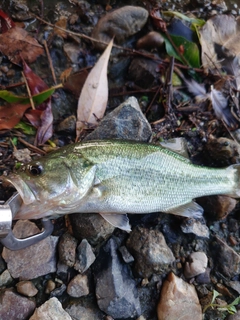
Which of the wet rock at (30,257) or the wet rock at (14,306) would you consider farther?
the wet rock at (30,257)

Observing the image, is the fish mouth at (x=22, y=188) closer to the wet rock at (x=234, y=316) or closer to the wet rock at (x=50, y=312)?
the wet rock at (x=50, y=312)

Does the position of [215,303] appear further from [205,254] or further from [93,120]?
[93,120]

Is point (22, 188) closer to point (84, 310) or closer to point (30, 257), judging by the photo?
point (30, 257)

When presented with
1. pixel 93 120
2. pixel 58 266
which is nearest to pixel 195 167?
pixel 93 120

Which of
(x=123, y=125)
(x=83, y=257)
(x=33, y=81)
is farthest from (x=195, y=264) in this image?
(x=33, y=81)

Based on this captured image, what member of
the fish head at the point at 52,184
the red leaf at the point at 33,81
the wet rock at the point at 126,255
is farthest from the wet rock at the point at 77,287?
the red leaf at the point at 33,81

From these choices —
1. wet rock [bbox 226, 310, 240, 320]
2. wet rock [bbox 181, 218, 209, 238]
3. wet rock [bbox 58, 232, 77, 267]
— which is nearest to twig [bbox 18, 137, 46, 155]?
wet rock [bbox 58, 232, 77, 267]
